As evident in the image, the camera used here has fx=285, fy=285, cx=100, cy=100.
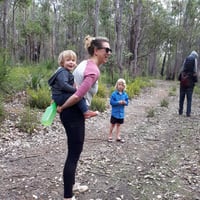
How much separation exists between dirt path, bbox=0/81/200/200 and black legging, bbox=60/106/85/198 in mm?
523

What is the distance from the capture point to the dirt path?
365 centimetres

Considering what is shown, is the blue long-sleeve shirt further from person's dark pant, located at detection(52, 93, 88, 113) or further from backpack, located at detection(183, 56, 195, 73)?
backpack, located at detection(183, 56, 195, 73)

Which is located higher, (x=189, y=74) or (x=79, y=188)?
(x=189, y=74)

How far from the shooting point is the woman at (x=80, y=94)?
2752mm

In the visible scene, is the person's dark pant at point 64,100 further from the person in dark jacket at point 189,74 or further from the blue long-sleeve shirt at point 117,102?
the person in dark jacket at point 189,74

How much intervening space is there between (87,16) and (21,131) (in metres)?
25.9

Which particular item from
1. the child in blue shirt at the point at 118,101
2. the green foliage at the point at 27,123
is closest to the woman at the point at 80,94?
the child in blue shirt at the point at 118,101

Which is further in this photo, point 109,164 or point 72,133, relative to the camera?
point 109,164

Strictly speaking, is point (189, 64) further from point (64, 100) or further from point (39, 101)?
point (64, 100)

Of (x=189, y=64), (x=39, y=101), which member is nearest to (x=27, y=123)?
(x=39, y=101)

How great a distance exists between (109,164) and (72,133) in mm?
1848

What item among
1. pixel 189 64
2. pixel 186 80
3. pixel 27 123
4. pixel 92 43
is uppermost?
pixel 92 43

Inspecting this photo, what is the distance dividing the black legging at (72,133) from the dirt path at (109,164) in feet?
1.72

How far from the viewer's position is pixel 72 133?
2.96 meters
